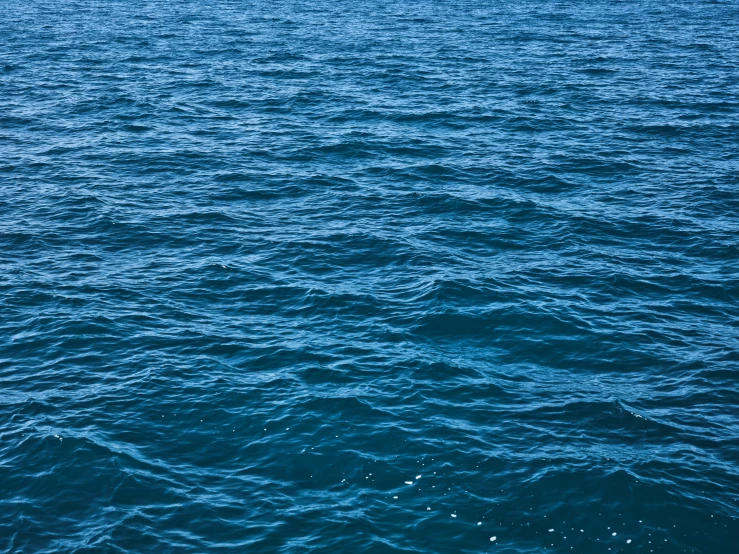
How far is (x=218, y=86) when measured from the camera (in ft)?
266

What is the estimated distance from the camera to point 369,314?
135 ft

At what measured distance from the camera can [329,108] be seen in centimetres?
7425

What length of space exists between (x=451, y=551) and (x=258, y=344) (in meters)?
15.3

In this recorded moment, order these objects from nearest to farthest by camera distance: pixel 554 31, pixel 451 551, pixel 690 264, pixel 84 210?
pixel 451 551 < pixel 690 264 < pixel 84 210 < pixel 554 31

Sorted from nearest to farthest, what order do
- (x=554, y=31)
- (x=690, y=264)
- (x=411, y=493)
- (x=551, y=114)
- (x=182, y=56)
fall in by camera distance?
(x=411, y=493), (x=690, y=264), (x=551, y=114), (x=182, y=56), (x=554, y=31)

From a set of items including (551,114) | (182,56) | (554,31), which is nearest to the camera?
(551,114)

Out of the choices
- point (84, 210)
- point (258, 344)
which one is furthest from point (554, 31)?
point (258, 344)

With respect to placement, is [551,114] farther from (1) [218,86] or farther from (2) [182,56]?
(2) [182,56]

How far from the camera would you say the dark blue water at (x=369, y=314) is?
28875 mm

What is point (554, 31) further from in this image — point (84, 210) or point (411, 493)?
point (411, 493)

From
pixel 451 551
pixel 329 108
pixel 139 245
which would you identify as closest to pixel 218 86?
pixel 329 108

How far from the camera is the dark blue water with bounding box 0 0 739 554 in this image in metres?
28.9

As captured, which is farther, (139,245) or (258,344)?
(139,245)

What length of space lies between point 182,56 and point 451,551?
3127 inches
